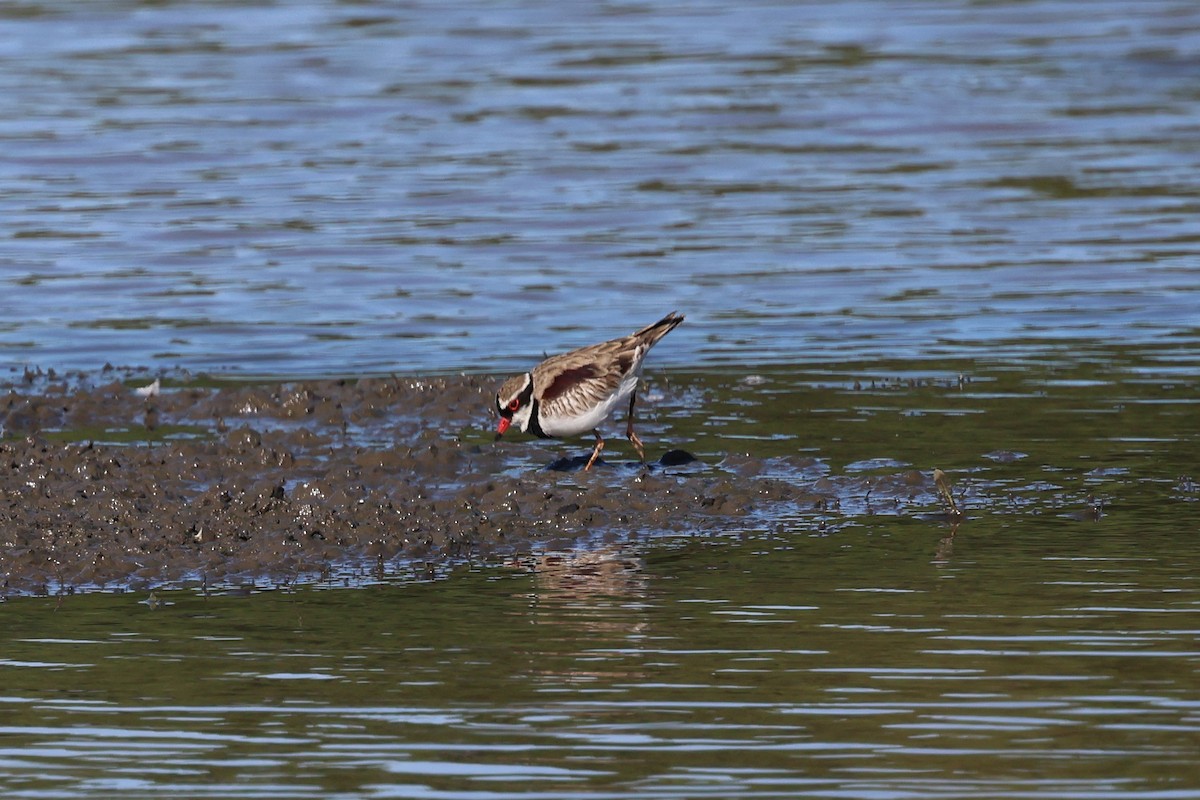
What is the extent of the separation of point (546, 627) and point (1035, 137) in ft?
65.0

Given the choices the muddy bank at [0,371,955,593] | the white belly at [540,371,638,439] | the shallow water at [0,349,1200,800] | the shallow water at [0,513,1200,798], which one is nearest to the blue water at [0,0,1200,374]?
the muddy bank at [0,371,955,593]

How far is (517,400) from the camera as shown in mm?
12133

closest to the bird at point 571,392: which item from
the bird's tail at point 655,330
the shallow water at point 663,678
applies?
the bird's tail at point 655,330

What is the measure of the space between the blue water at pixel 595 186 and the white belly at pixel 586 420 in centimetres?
402

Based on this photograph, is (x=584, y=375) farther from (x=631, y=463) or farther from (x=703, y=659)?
(x=703, y=659)

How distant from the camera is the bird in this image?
39.7 ft

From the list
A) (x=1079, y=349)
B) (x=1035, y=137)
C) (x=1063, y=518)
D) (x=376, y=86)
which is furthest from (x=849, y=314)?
(x=376, y=86)

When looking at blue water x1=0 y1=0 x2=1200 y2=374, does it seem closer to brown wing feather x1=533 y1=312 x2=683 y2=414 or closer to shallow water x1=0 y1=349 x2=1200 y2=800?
brown wing feather x1=533 y1=312 x2=683 y2=414

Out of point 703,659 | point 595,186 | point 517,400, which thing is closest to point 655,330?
point 517,400

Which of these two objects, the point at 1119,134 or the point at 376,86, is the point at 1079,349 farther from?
the point at 376,86

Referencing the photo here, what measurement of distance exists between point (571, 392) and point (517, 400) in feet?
1.07

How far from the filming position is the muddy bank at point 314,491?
34.1 feet

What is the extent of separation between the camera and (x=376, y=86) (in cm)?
3272

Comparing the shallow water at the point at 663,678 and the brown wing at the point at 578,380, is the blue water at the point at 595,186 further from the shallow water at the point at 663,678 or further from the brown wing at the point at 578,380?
the shallow water at the point at 663,678
